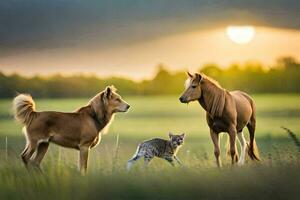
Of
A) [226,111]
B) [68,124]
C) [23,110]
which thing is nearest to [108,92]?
[68,124]

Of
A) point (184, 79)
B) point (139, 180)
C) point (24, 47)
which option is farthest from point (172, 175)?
point (24, 47)

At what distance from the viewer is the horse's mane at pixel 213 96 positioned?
6.16 metres

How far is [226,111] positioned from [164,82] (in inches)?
18.9

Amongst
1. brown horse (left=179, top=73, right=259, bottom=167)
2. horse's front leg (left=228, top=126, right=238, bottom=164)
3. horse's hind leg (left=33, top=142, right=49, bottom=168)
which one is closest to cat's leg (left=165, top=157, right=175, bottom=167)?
brown horse (left=179, top=73, right=259, bottom=167)

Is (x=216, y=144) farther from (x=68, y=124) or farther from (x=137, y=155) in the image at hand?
(x=68, y=124)

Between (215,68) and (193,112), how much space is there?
1.05ft

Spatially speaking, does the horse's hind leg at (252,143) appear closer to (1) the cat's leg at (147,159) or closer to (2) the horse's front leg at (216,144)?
(2) the horse's front leg at (216,144)

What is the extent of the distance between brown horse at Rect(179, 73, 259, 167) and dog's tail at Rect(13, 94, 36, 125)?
98 cm

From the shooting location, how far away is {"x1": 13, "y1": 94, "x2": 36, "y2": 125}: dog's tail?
604cm

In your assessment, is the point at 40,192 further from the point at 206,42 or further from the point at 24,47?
the point at 206,42

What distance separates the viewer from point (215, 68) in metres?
6.16

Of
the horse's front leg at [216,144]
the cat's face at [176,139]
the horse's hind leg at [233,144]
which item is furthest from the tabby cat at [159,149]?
the horse's hind leg at [233,144]

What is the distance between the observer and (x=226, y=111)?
20.7 ft

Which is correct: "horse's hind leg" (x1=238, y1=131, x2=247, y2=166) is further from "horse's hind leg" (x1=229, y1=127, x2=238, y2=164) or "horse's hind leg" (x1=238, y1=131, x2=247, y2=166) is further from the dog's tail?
the dog's tail
